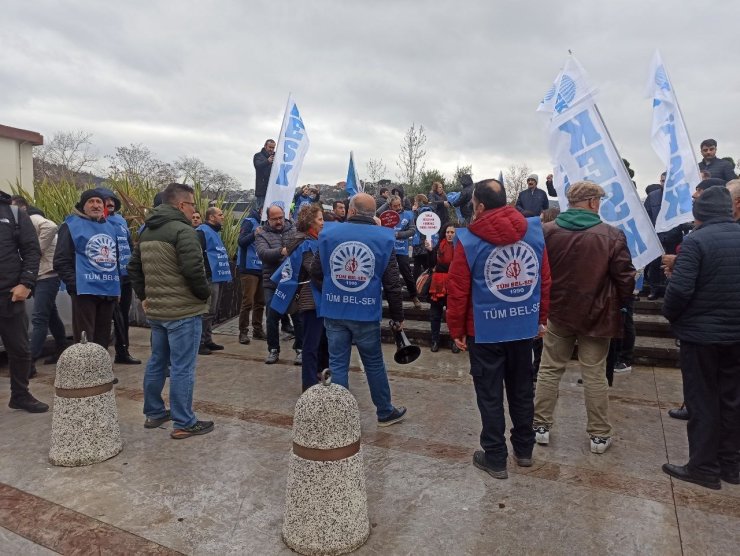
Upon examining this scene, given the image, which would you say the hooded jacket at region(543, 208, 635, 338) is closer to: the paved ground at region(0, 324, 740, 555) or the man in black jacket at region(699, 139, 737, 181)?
the paved ground at region(0, 324, 740, 555)

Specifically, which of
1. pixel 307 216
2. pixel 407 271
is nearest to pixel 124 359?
pixel 307 216

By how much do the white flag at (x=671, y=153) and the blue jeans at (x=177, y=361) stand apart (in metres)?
4.49

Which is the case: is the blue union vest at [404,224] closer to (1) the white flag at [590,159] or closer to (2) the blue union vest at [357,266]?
(1) the white flag at [590,159]

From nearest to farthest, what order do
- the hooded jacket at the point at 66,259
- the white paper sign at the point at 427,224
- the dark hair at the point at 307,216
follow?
the dark hair at the point at 307,216, the hooded jacket at the point at 66,259, the white paper sign at the point at 427,224

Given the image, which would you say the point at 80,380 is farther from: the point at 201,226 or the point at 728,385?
the point at 728,385

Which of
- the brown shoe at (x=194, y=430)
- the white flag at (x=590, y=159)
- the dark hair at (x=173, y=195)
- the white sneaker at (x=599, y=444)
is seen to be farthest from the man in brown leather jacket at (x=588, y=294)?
the dark hair at (x=173, y=195)

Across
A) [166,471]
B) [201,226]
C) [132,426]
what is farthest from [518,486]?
[201,226]

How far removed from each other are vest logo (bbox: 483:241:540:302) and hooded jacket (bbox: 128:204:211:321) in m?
2.23

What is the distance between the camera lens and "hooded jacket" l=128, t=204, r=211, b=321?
3.83 meters

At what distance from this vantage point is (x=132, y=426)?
4.23 metres

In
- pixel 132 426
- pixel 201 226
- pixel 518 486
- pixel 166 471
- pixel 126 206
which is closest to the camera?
pixel 518 486

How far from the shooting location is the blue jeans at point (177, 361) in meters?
3.93

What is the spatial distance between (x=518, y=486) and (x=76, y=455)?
10.2 ft

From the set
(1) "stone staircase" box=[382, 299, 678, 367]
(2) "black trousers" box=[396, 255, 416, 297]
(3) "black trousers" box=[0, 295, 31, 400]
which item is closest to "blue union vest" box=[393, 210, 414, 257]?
(2) "black trousers" box=[396, 255, 416, 297]
